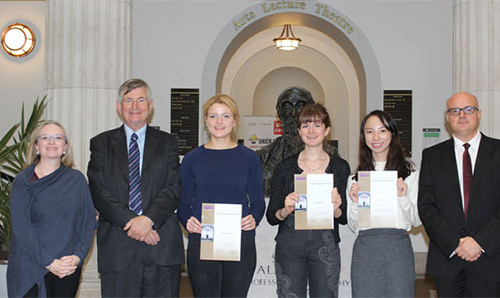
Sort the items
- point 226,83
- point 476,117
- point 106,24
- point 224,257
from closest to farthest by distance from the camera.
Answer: point 224,257
point 476,117
point 106,24
point 226,83

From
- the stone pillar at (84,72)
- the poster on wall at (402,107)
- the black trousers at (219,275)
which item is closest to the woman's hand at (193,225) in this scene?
the black trousers at (219,275)

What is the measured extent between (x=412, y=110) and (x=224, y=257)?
4418 millimetres

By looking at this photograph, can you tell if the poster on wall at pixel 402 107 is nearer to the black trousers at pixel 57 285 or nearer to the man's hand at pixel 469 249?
the man's hand at pixel 469 249

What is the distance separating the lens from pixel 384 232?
9.59ft

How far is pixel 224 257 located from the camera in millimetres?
2818

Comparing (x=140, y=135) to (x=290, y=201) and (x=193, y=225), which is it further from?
(x=290, y=201)

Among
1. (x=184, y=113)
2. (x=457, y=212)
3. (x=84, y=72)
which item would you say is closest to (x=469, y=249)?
(x=457, y=212)

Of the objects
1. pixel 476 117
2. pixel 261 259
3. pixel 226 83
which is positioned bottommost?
pixel 261 259

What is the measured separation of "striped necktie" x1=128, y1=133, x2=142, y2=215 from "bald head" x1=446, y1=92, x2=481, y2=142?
1.94 m

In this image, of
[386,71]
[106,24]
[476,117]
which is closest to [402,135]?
[386,71]

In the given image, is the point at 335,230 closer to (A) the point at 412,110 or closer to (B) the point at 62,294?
(B) the point at 62,294

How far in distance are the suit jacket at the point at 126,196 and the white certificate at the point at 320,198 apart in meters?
0.79

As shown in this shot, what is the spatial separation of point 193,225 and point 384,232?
3.67 feet

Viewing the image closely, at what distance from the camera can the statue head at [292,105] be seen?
427cm
